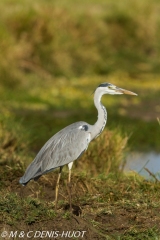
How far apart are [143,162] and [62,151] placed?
3849 mm

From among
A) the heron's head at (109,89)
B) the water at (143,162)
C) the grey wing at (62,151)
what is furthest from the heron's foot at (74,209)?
the water at (143,162)

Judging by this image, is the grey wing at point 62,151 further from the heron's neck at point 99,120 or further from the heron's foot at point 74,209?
the heron's foot at point 74,209

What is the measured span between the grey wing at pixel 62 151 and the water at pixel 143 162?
238cm

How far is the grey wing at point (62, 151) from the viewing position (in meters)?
6.41

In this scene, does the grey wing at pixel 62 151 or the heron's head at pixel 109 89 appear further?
the heron's head at pixel 109 89

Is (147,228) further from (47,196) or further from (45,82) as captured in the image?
(45,82)

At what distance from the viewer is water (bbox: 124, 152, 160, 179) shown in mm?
9100

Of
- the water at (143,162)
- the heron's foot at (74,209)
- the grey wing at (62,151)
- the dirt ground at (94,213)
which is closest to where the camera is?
the dirt ground at (94,213)

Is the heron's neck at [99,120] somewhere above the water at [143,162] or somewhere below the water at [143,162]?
above

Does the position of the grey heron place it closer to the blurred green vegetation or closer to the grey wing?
the grey wing

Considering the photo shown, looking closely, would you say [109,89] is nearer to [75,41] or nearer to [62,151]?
[62,151]

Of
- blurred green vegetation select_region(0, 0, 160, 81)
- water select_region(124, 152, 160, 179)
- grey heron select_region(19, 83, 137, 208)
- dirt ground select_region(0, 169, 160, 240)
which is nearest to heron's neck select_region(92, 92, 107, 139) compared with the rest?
grey heron select_region(19, 83, 137, 208)

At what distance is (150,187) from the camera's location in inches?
286

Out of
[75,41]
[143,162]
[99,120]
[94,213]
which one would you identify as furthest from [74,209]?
[75,41]
